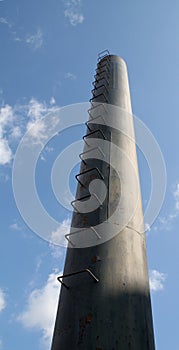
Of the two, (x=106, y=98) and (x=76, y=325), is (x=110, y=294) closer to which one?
(x=76, y=325)

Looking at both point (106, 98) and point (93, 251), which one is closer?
point (93, 251)

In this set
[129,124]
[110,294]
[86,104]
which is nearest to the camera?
[110,294]

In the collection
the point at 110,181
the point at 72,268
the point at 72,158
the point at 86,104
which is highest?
the point at 86,104

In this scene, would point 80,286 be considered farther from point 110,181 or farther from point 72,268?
point 110,181

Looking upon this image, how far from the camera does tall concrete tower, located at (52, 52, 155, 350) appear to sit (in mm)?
5742

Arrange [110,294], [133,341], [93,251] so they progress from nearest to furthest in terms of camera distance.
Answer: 1. [133,341]
2. [110,294]
3. [93,251]

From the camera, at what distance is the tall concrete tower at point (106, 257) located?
226 inches

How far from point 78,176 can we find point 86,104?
507 cm

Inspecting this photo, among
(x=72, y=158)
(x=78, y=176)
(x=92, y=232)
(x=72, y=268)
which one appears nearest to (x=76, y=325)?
(x=72, y=268)

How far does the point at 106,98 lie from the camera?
11.6m

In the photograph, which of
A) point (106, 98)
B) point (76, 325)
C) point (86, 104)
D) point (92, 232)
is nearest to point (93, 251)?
point (92, 232)

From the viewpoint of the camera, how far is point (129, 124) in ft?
36.2

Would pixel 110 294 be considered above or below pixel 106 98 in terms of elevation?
below

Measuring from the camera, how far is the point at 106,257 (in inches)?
266
